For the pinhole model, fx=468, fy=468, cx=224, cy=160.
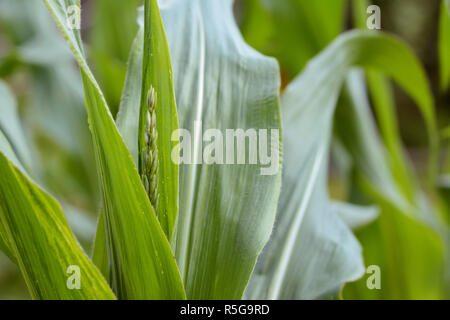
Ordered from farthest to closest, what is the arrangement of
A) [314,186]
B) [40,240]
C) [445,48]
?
[445,48] < [314,186] < [40,240]

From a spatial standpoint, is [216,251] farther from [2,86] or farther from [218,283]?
[2,86]

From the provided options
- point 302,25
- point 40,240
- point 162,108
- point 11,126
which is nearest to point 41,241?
point 40,240

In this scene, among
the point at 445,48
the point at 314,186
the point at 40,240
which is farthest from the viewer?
the point at 445,48

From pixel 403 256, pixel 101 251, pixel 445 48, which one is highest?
pixel 445 48

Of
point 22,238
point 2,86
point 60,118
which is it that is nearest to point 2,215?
point 22,238

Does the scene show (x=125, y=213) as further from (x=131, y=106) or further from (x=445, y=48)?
(x=445, y=48)

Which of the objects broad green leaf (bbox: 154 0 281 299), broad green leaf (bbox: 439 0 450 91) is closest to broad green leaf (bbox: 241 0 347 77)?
broad green leaf (bbox: 439 0 450 91)

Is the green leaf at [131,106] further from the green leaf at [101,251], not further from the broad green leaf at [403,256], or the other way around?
the broad green leaf at [403,256]
